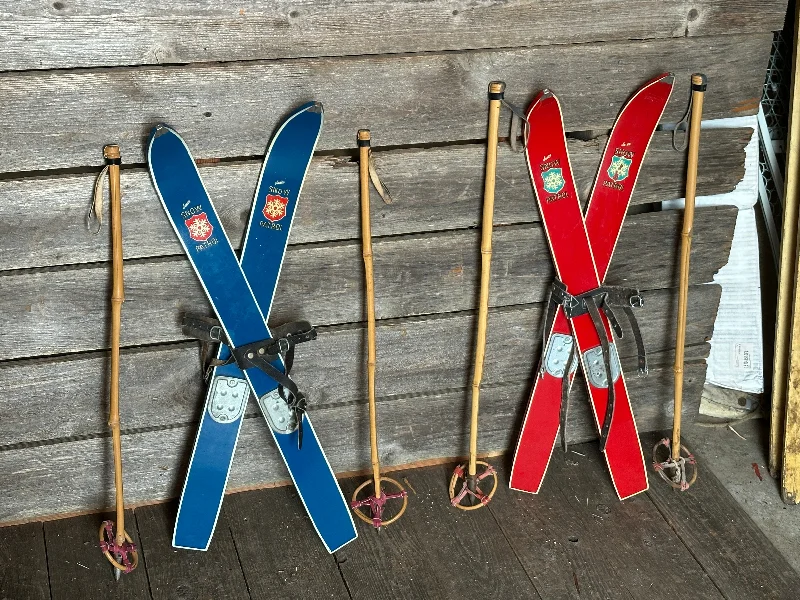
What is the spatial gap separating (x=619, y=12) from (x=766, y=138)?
70 centimetres

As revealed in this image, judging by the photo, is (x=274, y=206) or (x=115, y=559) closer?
(x=274, y=206)

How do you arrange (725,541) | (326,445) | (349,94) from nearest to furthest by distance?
(349,94)
(725,541)
(326,445)

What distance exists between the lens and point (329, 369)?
216 cm

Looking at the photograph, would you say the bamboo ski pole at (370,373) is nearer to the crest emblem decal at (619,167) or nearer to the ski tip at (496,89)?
the ski tip at (496,89)

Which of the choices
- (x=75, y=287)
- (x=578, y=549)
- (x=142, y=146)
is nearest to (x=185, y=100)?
(x=142, y=146)

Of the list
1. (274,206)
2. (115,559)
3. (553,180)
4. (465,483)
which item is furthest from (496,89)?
(115,559)

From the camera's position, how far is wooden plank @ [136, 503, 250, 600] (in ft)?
6.46

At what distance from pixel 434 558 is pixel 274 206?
839 mm

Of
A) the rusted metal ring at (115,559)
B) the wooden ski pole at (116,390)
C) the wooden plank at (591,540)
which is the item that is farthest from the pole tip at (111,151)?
the wooden plank at (591,540)

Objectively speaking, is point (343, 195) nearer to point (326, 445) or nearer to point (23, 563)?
point (326, 445)

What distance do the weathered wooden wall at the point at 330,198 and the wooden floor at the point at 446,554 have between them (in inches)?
4.7

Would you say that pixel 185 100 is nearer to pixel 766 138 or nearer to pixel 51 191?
pixel 51 191

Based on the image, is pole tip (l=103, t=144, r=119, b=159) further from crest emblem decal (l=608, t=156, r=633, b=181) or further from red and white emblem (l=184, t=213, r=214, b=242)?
crest emblem decal (l=608, t=156, r=633, b=181)

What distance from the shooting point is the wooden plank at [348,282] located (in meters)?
1.94
